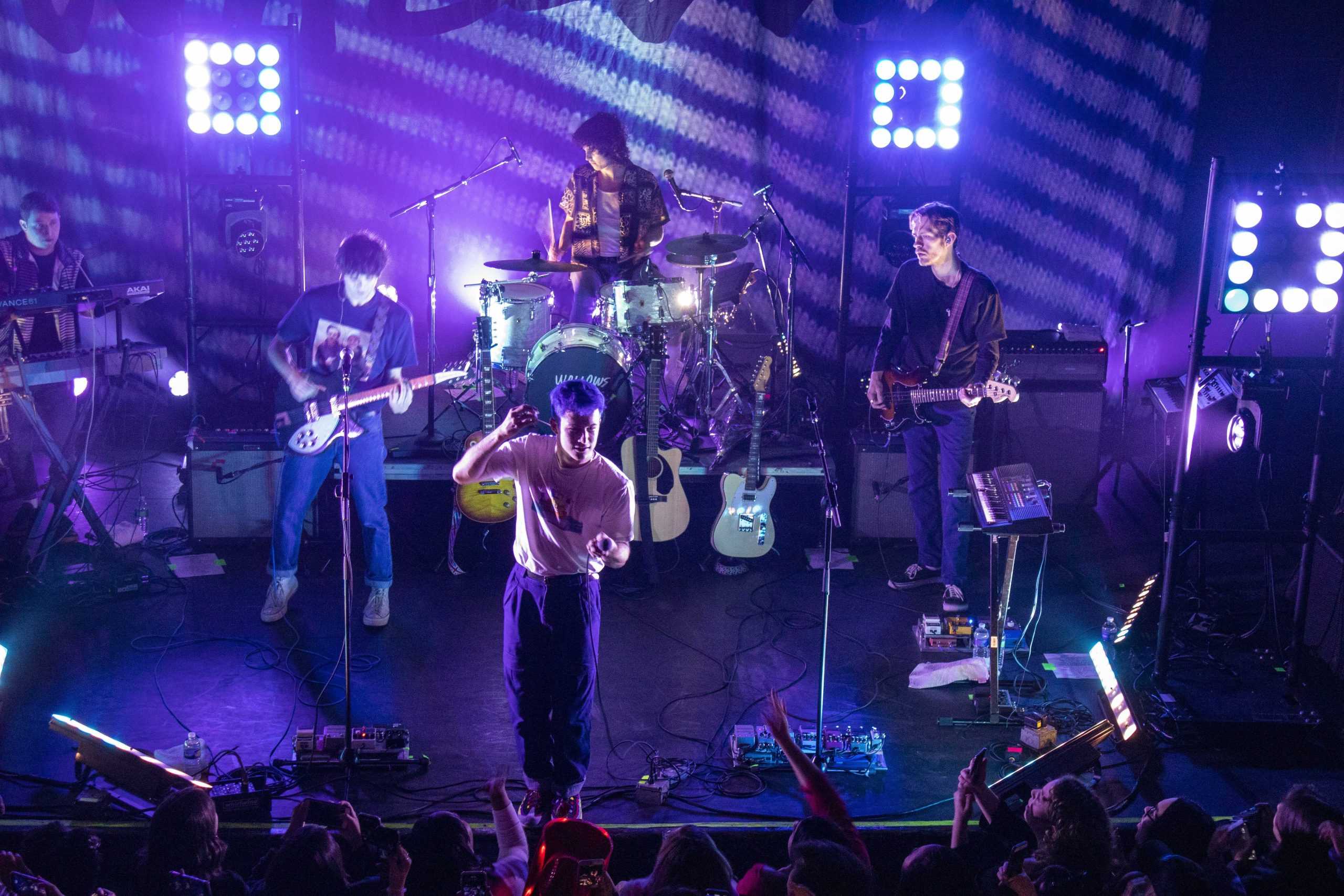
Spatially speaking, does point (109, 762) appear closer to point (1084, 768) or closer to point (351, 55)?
point (1084, 768)

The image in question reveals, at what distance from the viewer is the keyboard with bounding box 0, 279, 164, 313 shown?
7336mm

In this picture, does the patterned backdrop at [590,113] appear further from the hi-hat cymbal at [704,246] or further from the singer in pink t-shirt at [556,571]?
the singer in pink t-shirt at [556,571]

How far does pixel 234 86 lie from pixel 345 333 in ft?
9.72

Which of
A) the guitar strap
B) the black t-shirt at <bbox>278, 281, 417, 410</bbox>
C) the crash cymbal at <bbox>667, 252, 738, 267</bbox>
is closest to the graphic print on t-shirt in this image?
the black t-shirt at <bbox>278, 281, 417, 410</bbox>

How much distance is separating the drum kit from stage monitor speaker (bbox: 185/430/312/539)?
183cm

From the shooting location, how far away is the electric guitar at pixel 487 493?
7652mm

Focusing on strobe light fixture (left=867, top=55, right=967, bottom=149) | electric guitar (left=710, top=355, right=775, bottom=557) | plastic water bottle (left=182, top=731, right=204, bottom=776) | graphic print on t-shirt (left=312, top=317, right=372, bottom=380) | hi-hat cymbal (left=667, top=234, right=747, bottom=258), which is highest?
strobe light fixture (left=867, top=55, right=967, bottom=149)

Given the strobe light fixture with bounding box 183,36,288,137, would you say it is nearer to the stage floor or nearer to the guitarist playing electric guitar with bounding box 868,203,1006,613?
the stage floor

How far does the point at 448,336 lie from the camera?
10414mm

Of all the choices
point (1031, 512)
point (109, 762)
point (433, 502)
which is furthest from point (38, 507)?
point (1031, 512)

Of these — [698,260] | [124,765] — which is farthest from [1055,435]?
[124,765]

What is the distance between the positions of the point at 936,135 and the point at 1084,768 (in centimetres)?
500

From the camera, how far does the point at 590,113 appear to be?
9969 mm

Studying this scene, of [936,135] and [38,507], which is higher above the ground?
[936,135]
